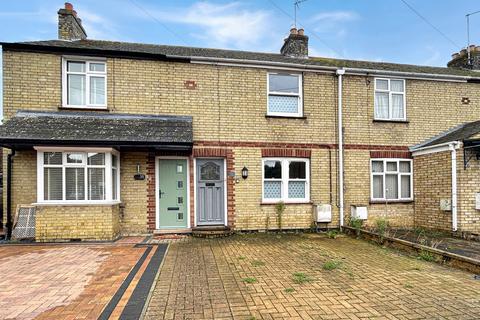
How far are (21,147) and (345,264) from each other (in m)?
8.64

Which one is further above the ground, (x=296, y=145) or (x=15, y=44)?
(x=15, y=44)

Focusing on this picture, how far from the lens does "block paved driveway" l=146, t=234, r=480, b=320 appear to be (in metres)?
3.80

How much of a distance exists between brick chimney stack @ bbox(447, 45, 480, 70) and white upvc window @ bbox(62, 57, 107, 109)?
14752 mm

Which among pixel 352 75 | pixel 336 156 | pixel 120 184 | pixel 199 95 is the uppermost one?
pixel 352 75

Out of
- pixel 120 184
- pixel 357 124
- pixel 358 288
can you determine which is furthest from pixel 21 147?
pixel 357 124

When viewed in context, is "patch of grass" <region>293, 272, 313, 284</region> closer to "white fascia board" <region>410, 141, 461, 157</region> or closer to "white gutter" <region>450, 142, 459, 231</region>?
"white gutter" <region>450, 142, 459, 231</region>

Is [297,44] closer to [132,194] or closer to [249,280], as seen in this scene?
[132,194]

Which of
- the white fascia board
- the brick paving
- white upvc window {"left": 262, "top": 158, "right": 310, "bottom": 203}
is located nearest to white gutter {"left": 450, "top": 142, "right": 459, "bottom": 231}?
the white fascia board

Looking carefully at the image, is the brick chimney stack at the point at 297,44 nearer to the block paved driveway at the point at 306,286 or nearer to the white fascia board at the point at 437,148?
the white fascia board at the point at 437,148

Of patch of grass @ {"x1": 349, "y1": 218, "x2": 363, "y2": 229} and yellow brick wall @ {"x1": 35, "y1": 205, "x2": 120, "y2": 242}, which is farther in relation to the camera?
patch of grass @ {"x1": 349, "y1": 218, "x2": 363, "y2": 229}

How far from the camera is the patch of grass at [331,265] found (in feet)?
18.6

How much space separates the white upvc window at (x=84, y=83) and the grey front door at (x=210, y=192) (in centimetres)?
358

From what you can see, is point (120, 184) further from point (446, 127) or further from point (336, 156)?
point (446, 127)

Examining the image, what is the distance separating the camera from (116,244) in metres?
7.66
